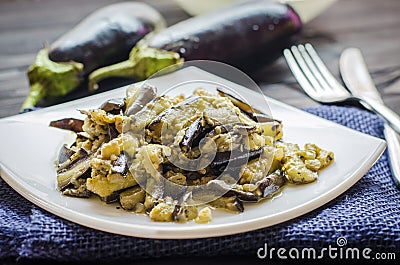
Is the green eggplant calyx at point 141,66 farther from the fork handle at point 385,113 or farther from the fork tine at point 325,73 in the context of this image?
the fork handle at point 385,113

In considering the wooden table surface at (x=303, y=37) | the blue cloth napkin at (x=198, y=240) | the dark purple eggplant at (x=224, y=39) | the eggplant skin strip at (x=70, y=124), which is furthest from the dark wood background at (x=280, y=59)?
the blue cloth napkin at (x=198, y=240)

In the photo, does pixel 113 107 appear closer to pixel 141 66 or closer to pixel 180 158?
pixel 180 158

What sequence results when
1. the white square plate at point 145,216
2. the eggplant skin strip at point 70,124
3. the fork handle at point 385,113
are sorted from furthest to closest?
the fork handle at point 385,113, the eggplant skin strip at point 70,124, the white square plate at point 145,216

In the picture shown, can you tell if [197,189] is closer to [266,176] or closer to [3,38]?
[266,176]

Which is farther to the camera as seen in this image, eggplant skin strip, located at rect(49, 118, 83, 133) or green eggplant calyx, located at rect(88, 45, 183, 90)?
green eggplant calyx, located at rect(88, 45, 183, 90)

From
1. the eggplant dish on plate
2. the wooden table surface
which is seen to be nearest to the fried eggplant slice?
the eggplant dish on plate

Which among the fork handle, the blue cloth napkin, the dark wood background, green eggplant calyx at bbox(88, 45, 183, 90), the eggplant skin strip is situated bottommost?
the dark wood background

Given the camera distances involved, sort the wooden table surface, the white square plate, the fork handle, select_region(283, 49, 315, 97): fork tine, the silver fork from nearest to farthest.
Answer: the white square plate
the fork handle
the silver fork
select_region(283, 49, 315, 97): fork tine
the wooden table surface

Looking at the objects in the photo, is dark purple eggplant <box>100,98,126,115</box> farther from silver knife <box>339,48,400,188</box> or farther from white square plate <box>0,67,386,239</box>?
silver knife <box>339,48,400,188</box>
